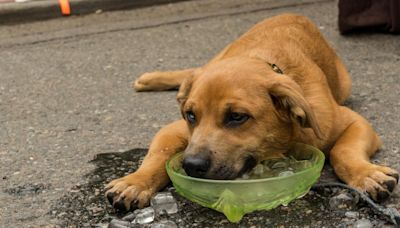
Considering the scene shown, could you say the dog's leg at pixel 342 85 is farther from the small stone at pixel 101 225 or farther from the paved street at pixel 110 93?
the small stone at pixel 101 225

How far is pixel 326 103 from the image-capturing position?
419 centimetres

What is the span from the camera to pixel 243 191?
11.4ft

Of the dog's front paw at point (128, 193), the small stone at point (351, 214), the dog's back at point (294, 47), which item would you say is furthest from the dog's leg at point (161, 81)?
the small stone at point (351, 214)

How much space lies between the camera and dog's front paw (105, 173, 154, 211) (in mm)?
3729

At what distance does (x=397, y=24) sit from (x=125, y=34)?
2988mm

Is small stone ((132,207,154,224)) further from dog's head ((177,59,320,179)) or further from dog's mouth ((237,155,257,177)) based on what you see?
dog's mouth ((237,155,257,177))

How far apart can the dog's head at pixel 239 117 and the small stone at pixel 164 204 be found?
0.30m

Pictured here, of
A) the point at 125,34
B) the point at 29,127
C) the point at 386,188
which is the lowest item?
the point at 125,34

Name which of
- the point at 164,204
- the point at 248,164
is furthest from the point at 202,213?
the point at 248,164

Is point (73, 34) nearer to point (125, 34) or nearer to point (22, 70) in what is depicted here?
point (125, 34)

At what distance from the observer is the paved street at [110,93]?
154 inches

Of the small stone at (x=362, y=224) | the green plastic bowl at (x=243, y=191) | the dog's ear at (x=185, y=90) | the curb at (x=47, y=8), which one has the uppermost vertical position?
the dog's ear at (x=185, y=90)

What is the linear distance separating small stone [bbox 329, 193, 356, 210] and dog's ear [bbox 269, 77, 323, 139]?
34cm

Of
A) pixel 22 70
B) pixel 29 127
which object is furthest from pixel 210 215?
pixel 22 70
